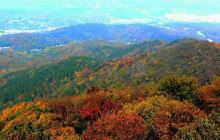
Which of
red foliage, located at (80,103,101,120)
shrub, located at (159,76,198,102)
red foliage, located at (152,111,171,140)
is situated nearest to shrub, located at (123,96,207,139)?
red foliage, located at (152,111,171,140)

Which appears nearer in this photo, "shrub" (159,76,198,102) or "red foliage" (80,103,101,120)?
"red foliage" (80,103,101,120)

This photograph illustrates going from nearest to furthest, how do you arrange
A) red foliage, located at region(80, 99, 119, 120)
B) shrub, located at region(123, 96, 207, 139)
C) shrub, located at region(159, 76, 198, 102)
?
shrub, located at region(123, 96, 207, 139), red foliage, located at region(80, 99, 119, 120), shrub, located at region(159, 76, 198, 102)

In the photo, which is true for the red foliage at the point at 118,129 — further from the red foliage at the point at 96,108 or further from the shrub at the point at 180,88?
the shrub at the point at 180,88

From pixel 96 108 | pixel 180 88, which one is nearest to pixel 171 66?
pixel 180 88

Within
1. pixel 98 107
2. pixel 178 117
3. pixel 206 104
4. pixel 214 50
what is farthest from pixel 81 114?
pixel 214 50

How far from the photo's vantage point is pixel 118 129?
50.5 meters

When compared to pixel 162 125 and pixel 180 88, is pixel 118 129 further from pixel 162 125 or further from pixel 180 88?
pixel 180 88

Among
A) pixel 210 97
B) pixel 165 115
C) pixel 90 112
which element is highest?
pixel 165 115

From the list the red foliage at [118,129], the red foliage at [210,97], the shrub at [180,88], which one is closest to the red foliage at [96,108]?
the red foliage at [118,129]

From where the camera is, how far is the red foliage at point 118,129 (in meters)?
49.6

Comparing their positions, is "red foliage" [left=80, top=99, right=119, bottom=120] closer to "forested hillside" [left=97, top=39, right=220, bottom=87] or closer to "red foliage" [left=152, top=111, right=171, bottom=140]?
"red foliage" [left=152, top=111, right=171, bottom=140]

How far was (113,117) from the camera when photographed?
55.0 metres

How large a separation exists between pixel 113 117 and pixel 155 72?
4284 inches

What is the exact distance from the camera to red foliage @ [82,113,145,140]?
49562mm
